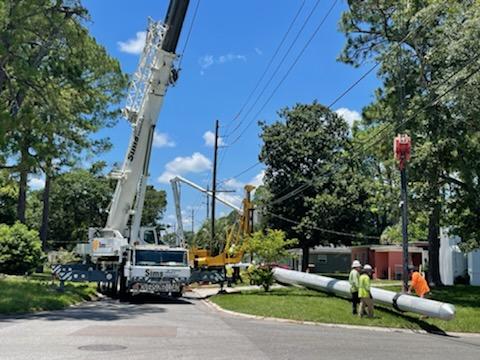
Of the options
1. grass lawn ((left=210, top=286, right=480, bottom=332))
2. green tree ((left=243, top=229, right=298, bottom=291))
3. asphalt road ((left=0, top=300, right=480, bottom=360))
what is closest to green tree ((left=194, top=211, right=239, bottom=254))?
green tree ((left=243, top=229, right=298, bottom=291))

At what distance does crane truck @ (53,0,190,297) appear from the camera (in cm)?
2164

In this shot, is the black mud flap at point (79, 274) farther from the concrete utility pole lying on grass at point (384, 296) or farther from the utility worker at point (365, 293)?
the utility worker at point (365, 293)

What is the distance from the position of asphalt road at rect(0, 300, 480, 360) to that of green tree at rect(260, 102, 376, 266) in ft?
98.1

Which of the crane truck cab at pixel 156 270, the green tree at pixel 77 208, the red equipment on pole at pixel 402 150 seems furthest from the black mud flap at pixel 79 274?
the green tree at pixel 77 208

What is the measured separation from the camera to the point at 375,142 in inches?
1116

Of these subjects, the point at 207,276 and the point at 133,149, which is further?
the point at 207,276

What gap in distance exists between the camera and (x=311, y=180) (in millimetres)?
47125

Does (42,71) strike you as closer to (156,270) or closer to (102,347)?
(156,270)

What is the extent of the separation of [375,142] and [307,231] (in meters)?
19.4

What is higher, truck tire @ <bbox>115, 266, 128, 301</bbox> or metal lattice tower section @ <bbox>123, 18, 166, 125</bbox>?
metal lattice tower section @ <bbox>123, 18, 166, 125</bbox>

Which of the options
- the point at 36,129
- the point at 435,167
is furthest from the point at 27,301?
the point at 435,167

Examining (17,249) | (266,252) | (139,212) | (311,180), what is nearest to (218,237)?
(311,180)

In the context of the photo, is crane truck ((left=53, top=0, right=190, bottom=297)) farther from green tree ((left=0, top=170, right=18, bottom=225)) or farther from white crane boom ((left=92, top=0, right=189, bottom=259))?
green tree ((left=0, top=170, right=18, bottom=225))

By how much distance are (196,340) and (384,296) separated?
26.2ft
